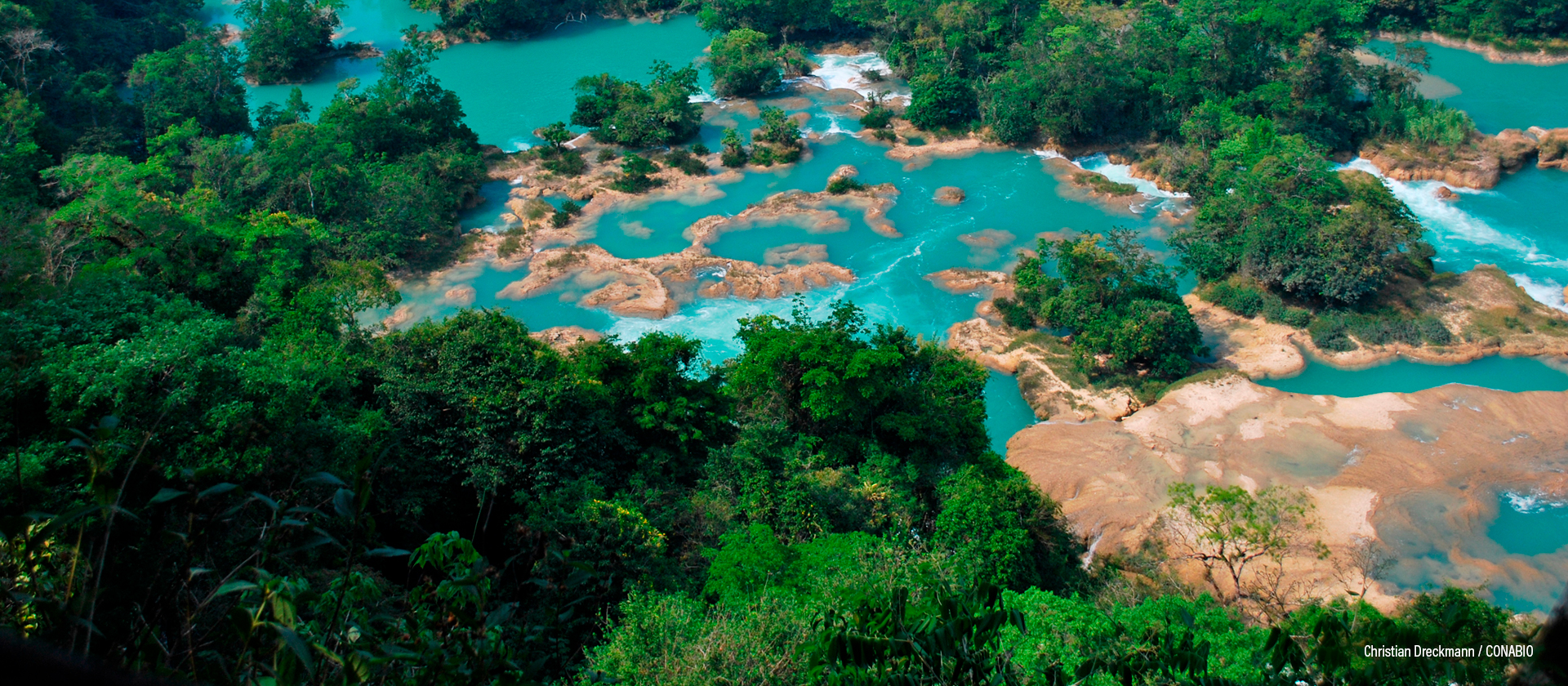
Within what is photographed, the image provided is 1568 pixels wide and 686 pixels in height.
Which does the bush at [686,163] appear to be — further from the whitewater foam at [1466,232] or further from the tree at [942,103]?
the whitewater foam at [1466,232]

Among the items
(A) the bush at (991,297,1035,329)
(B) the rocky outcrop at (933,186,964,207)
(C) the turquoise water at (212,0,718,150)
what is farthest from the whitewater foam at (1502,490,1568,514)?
(C) the turquoise water at (212,0,718,150)

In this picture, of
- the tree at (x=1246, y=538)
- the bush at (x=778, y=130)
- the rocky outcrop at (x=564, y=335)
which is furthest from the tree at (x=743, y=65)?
the tree at (x=1246, y=538)

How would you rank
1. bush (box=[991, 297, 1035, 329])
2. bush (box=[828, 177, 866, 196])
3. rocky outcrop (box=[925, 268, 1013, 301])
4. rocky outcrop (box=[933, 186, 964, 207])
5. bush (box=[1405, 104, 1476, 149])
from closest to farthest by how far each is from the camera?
1. bush (box=[991, 297, 1035, 329])
2. rocky outcrop (box=[925, 268, 1013, 301])
3. bush (box=[1405, 104, 1476, 149])
4. rocky outcrop (box=[933, 186, 964, 207])
5. bush (box=[828, 177, 866, 196])

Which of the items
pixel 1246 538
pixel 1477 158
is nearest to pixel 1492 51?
pixel 1477 158

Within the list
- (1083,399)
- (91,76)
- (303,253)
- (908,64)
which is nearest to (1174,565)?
(1083,399)

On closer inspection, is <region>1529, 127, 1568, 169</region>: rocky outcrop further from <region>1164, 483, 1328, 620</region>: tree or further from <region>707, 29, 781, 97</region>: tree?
<region>707, 29, 781, 97</region>: tree

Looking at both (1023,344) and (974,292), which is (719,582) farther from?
(974,292)

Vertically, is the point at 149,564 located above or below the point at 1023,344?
above

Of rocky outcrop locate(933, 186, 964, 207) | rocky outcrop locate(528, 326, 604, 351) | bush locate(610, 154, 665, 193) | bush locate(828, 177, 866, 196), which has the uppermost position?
bush locate(610, 154, 665, 193)
